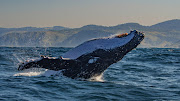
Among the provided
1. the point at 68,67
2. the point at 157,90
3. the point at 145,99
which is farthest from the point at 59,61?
the point at 157,90

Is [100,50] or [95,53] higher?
[100,50]

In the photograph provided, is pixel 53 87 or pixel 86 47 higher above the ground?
pixel 86 47

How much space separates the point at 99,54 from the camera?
890 cm

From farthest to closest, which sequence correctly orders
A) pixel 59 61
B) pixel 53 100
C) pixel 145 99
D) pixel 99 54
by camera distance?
pixel 99 54, pixel 59 61, pixel 145 99, pixel 53 100

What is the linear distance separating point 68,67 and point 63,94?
1.31 m

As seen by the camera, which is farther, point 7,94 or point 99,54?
point 99,54

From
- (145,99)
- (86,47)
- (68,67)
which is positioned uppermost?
(86,47)

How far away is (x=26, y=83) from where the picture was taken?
9086mm

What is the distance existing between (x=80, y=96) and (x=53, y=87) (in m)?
1.47

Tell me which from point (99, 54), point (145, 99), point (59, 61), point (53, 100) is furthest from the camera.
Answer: point (99, 54)

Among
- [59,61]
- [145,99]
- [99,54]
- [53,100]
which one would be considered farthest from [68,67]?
[145,99]

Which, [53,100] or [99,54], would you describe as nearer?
[53,100]

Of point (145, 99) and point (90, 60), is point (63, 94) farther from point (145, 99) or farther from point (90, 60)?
point (145, 99)

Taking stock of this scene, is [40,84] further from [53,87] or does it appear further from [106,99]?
[106,99]
